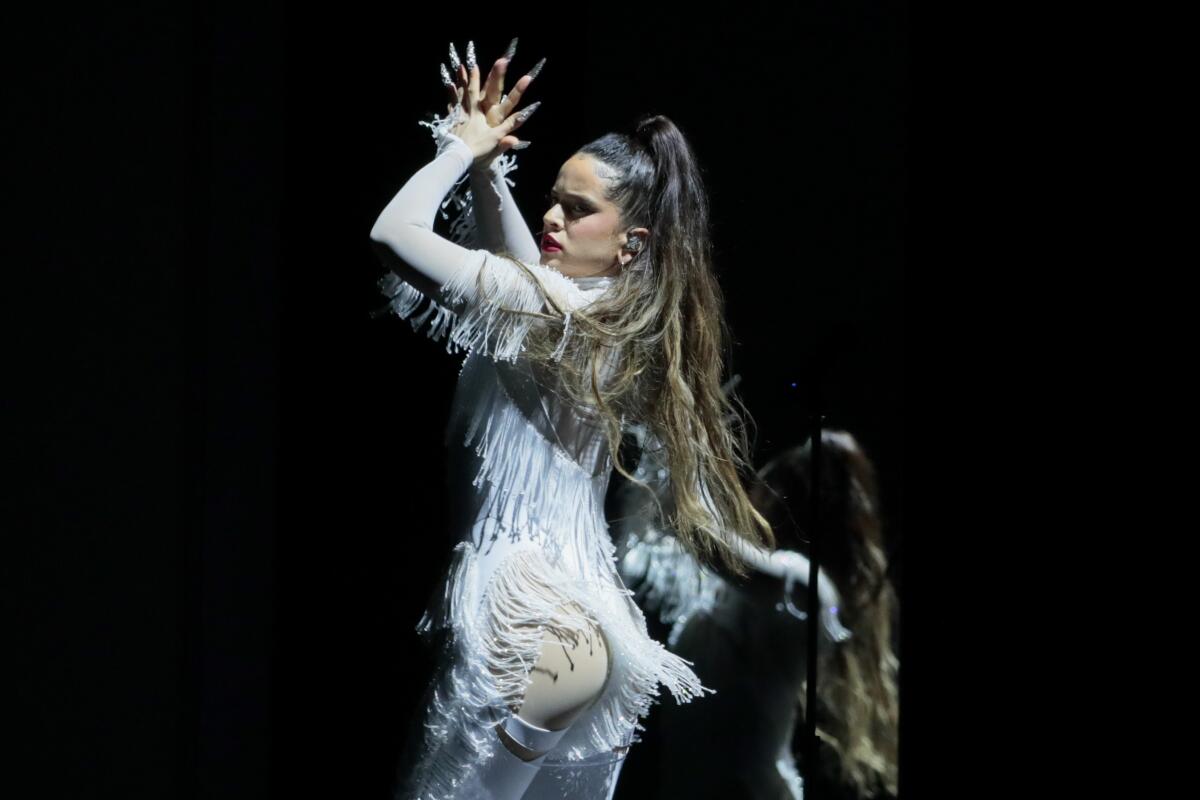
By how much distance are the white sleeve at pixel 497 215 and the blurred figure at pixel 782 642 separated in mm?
738

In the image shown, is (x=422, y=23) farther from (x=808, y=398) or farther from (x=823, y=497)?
(x=823, y=497)

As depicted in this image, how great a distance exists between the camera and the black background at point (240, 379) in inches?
83.1

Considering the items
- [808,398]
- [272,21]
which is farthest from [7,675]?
[808,398]

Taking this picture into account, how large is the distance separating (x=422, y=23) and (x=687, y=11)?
0.54 m

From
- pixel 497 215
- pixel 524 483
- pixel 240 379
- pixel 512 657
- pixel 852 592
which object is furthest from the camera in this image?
pixel 852 592

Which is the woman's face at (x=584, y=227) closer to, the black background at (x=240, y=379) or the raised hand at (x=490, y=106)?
the raised hand at (x=490, y=106)

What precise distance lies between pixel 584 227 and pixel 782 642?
1.12 m

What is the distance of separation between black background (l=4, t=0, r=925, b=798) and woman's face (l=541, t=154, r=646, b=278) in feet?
1.27

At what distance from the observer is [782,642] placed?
104 inches

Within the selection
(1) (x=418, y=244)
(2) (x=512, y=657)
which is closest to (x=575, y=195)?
(1) (x=418, y=244)

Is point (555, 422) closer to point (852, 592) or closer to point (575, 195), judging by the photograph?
point (575, 195)

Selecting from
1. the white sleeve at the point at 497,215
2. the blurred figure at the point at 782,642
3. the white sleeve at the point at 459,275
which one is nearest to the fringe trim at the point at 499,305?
the white sleeve at the point at 459,275

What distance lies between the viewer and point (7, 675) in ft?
6.81

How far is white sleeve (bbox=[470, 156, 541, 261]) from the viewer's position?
1.97m
